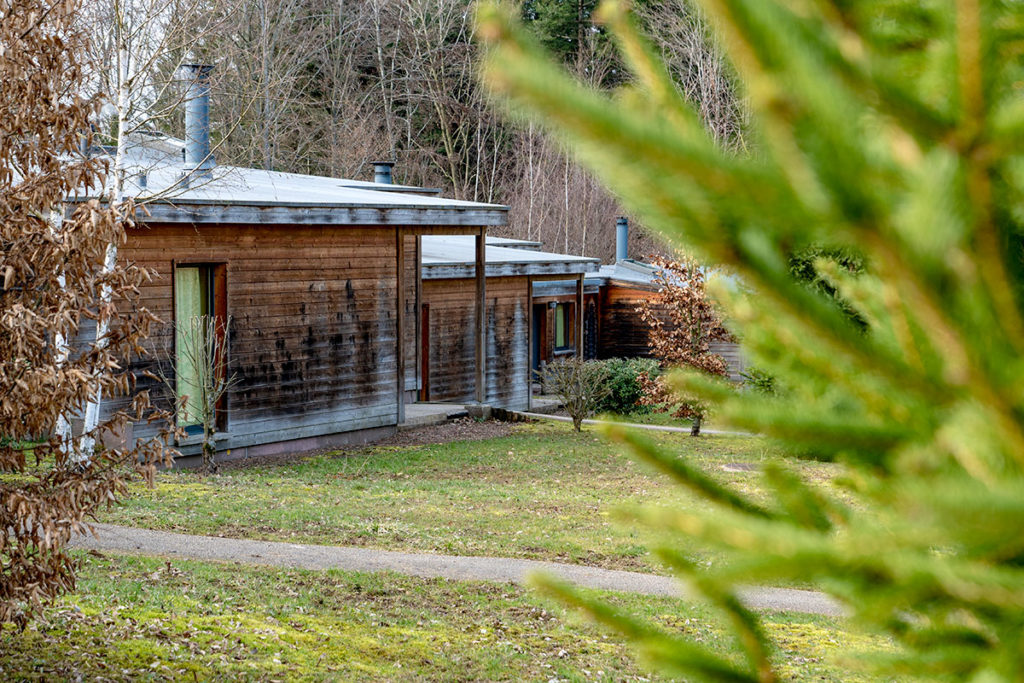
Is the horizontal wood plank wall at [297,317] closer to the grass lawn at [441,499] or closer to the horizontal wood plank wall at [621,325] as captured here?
the grass lawn at [441,499]

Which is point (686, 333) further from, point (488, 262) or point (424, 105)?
point (424, 105)

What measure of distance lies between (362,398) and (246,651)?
1245 centimetres

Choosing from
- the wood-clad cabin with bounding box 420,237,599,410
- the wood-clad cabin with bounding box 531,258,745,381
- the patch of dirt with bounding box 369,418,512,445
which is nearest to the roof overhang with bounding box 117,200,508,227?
the wood-clad cabin with bounding box 420,237,599,410

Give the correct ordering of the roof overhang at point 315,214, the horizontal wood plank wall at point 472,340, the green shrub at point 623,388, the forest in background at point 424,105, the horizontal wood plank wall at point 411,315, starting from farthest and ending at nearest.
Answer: the forest in background at point 424,105 → the green shrub at point 623,388 → the horizontal wood plank wall at point 472,340 → the horizontal wood plank wall at point 411,315 → the roof overhang at point 315,214

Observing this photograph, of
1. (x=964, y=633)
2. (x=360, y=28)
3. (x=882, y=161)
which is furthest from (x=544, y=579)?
(x=360, y=28)

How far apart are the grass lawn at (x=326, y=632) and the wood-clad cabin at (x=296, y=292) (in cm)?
729

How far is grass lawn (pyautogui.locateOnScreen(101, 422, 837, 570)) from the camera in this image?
12.5m

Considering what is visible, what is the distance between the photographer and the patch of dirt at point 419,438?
1812 cm

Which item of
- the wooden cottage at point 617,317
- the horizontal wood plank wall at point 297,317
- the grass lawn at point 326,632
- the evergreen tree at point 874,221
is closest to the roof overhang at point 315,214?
the horizontal wood plank wall at point 297,317

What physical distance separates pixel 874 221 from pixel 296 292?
18894mm

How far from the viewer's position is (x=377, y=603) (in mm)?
9945

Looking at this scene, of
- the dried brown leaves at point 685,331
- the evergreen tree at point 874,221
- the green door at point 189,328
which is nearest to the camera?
the evergreen tree at point 874,221

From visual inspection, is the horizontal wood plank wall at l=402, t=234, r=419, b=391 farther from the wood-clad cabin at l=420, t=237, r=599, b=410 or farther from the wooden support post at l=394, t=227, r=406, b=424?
the wood-clad cabin at l=420, t=237, r=599, b=410

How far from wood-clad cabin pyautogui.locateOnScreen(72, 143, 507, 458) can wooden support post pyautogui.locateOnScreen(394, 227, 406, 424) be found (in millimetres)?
26
